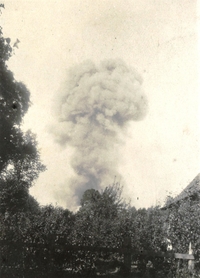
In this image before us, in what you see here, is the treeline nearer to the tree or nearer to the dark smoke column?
the tree

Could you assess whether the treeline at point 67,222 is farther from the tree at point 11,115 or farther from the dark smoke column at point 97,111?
the dark smoke column at point 97,111

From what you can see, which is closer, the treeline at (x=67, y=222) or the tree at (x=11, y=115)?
the treeline at (x=67, y=222)

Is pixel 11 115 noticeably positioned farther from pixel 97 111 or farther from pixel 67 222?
pixel 67 222

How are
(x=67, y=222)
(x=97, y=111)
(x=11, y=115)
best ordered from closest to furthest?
(x=67, y=222) → (x=97, y=111) → (x=11, y=115)

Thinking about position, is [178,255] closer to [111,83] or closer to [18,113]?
[111,83]

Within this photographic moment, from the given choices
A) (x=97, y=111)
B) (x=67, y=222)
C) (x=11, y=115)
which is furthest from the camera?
(x=11, y=115)

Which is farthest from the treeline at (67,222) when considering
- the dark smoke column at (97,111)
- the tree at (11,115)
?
the dark smoke column at (97,111)

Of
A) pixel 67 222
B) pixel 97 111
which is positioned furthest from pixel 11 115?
pixel 67 222

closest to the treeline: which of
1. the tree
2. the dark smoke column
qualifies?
the tree
